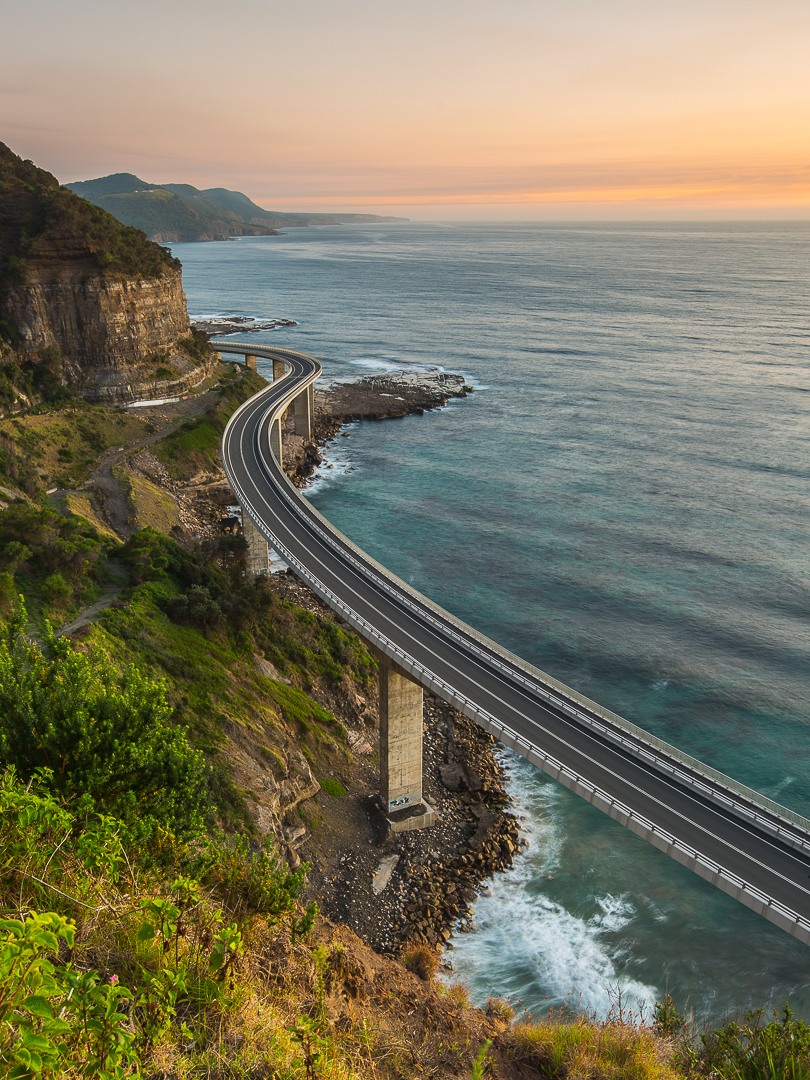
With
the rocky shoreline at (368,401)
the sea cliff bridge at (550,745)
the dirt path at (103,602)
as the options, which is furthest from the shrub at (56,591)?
the rocky shoreline at (368,401)

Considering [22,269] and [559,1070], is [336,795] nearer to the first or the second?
[559,1070]

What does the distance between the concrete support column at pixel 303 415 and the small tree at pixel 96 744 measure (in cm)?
9538

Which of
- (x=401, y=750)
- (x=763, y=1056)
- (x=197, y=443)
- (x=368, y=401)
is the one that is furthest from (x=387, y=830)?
(x=368, y=401)

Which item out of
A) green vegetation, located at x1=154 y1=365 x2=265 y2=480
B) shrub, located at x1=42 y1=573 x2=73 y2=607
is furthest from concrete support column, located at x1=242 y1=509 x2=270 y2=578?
shrub, located at x1=42 y1=573 x2=73 y2=607

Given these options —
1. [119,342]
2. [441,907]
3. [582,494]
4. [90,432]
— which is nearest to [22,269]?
[119,342]

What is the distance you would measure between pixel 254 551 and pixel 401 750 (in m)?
31.6

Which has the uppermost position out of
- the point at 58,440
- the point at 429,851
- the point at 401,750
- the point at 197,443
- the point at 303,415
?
the point at 58,440

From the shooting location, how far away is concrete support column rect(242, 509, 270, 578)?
65625 millimetres

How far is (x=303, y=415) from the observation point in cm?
11288

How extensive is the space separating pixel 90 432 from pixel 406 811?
59.2m

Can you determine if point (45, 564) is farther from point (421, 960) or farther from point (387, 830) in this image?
point (421, 960)

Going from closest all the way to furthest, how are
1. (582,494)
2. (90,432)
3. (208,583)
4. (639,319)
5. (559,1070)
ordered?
(559,1070) < (208,583) < (90,432) < (582,494) < (639,319)

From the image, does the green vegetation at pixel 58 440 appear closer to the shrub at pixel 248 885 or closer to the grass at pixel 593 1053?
the shrub at pixel 248 885

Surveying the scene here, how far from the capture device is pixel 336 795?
1663 inches
